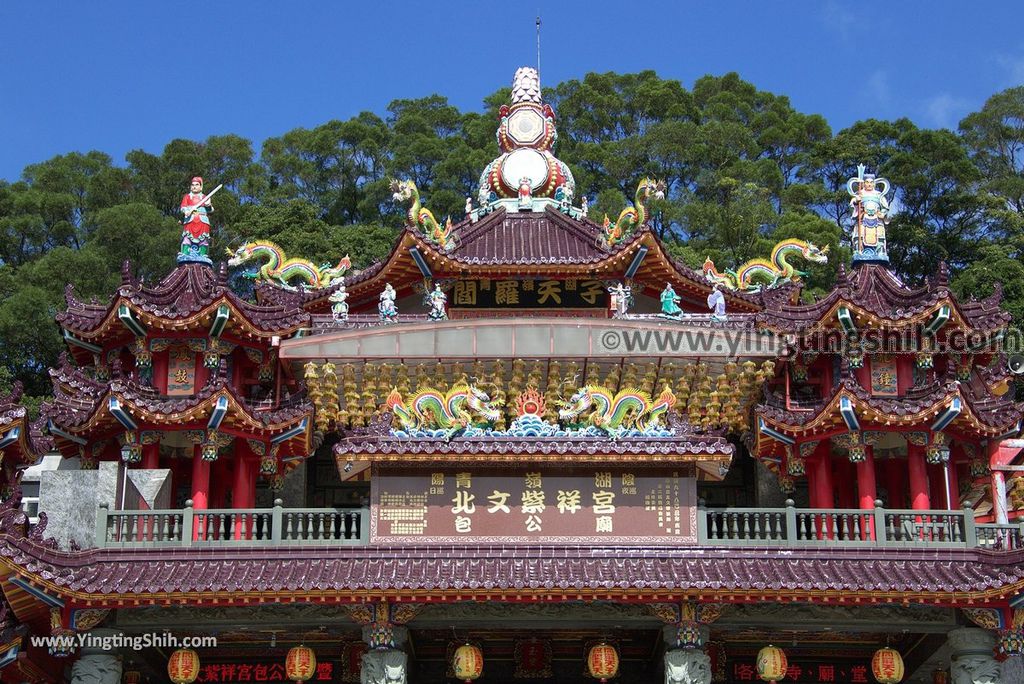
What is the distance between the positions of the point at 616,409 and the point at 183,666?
19.1 feet

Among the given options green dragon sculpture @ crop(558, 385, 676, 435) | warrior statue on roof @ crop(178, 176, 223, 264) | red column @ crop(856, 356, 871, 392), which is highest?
warrior statue on roof @ crop(178, 176, 223, 264)

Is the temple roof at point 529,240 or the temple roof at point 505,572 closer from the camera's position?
the temple roof at point 505,572

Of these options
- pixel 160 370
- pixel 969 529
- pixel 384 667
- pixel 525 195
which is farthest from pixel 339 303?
pixel 969 529

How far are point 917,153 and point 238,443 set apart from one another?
27.0 meters

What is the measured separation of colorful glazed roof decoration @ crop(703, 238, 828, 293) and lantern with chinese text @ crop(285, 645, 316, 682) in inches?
359

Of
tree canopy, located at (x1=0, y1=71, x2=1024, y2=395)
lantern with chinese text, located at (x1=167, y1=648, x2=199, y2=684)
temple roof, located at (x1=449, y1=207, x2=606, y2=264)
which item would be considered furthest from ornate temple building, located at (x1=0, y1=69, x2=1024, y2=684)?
tree canopy, located at (x1=0, y1=71, x2=1024, y2=395)

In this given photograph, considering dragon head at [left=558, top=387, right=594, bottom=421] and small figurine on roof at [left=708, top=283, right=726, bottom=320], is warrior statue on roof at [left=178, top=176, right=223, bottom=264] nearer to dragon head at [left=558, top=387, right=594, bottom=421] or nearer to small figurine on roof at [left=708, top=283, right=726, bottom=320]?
dragon head at [left=558, top=387, right=594, bottom=421]

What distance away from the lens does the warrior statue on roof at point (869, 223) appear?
19297 millimetres

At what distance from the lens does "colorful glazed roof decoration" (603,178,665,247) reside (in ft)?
66.8

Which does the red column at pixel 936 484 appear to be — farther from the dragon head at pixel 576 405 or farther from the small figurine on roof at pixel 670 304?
the dragon head at pixel 576 405

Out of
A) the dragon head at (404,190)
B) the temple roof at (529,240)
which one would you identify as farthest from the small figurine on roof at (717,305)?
the dragon head at (404,190)

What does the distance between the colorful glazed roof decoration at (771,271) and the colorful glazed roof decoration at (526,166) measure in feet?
9.46

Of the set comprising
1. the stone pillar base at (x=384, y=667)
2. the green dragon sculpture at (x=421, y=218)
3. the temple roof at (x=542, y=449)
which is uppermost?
the green dragon sculpture at (x=421, y=218)

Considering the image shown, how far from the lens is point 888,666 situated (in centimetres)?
1521
